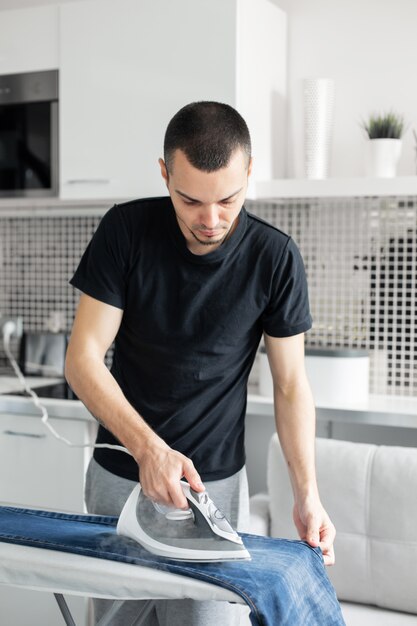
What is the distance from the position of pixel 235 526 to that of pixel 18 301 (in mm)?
1849

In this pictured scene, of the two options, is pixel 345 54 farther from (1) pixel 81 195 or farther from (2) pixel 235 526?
(2) pixel 235 526

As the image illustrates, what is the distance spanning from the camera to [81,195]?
2.79 metres

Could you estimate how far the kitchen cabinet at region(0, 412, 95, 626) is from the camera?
2.59 metres

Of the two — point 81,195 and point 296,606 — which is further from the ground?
point 81,195

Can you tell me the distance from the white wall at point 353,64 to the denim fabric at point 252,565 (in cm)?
168

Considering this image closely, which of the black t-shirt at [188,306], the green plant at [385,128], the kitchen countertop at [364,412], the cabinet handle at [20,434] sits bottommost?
the cabinet handle at [20,434]

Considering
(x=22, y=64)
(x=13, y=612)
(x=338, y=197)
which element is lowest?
(x=13, y=612)

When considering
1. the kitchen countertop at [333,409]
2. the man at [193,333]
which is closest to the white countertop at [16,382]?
the kitchen countertop at [333,409]

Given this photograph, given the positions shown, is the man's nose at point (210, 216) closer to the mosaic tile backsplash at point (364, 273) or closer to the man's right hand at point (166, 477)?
the man's right hand at point (166, 477)

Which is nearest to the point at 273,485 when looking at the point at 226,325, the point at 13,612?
the point at 226,325

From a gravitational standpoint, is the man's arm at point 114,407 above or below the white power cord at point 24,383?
→ above

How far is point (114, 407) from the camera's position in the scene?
143cm

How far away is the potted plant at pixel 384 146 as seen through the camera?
254cm

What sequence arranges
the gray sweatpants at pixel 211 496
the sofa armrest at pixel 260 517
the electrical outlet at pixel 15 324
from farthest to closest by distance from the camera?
the electrical outlet at pixel 15 324
the sofa armrest at pixel 260 517
the gray sweatpants at pixel 211 496
